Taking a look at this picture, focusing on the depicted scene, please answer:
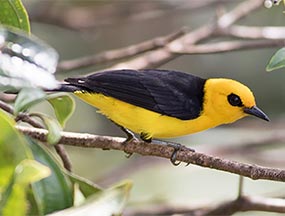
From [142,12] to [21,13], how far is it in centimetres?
217

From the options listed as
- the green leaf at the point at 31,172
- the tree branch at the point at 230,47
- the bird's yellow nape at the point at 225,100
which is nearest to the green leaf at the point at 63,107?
the green leaf at the point at 31,172

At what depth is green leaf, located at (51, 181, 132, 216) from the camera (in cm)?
137

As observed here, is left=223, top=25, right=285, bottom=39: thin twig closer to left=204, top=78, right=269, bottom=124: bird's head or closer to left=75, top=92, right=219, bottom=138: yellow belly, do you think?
left=204, top=78, right=269, bottom=124: bird's head

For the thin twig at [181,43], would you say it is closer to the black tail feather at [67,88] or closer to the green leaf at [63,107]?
the black tail feather at [67,88]

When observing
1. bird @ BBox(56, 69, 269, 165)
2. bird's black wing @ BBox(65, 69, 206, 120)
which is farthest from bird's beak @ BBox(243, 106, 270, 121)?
bird's black wing @ BBox(65, 69, 206, 120)

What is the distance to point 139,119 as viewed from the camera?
2104 mm

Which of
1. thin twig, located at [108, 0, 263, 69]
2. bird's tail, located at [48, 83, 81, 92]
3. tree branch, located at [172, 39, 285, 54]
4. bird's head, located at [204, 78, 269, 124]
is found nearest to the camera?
bird's tail, located at [48, 83, 81, 92]

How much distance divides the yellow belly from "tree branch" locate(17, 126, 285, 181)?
0.24m

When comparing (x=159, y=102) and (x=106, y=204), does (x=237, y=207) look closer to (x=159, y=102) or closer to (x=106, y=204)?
(x=159, y=102)

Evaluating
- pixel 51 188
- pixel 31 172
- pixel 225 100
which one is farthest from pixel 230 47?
pixel 31 172

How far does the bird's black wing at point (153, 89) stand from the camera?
6.62ft

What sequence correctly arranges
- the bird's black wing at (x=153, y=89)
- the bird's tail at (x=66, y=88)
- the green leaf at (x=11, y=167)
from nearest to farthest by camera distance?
the green leaf at (x=11, y=167) → the bird's tail at (x=66, y=88) → the bird's black wing at (x=153, y=89)

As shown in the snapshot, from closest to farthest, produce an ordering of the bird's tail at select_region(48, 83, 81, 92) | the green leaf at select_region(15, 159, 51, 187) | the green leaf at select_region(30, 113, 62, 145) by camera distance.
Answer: the green leaf at select_region(15, 159, 51, 187) < the green leaf at select_region(30, 113, 62, 145) < the bird's tail at select_region(48, 83, 81, 92)

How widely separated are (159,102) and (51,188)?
0.64 meters
